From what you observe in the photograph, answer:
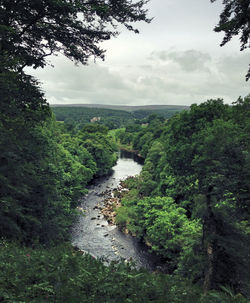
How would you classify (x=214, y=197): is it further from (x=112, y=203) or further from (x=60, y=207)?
(x=112, y=203)

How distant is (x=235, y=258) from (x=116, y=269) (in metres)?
9.54

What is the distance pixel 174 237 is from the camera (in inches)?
804

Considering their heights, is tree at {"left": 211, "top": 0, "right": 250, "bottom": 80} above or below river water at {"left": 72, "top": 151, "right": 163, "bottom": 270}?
above

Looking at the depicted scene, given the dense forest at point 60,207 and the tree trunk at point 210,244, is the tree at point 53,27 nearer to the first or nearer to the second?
the dense forest at point 60,207

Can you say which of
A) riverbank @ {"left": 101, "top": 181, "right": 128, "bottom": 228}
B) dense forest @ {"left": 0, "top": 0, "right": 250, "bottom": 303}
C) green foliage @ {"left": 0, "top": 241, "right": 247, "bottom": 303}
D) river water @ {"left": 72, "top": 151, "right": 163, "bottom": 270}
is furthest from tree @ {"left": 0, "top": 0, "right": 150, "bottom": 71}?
riverbank @ {"left": 101, "top": 181, "right": 128, "bottom": 228}

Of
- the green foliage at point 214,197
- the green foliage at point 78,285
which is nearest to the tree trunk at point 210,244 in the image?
the green foliage at point 214,197

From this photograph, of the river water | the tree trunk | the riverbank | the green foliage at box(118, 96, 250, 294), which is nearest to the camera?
the green foliage at box(118, 96, 250, 294)

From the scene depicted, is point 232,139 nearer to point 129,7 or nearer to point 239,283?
point 239,283

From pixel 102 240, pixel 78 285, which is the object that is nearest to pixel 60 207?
pixel 102 240

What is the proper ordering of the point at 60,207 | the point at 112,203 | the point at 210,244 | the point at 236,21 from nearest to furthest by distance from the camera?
the point at 236,21 < the point at 210,244 < the point at 60,207 < the point at 112,203

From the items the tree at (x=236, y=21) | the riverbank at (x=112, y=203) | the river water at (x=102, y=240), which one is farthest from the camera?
the riverbank at (x=112, y=203)

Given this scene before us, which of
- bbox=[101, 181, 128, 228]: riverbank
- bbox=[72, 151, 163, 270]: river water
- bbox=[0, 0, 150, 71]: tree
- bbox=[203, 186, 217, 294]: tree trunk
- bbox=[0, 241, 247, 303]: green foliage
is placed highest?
bbox=[0, 0, 150, 71]: tree

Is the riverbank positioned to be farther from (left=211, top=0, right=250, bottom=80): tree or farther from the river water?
(left=211, top=0, right=250, bottom=80): tree

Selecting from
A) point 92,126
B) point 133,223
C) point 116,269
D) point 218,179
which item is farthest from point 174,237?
point 92,126
